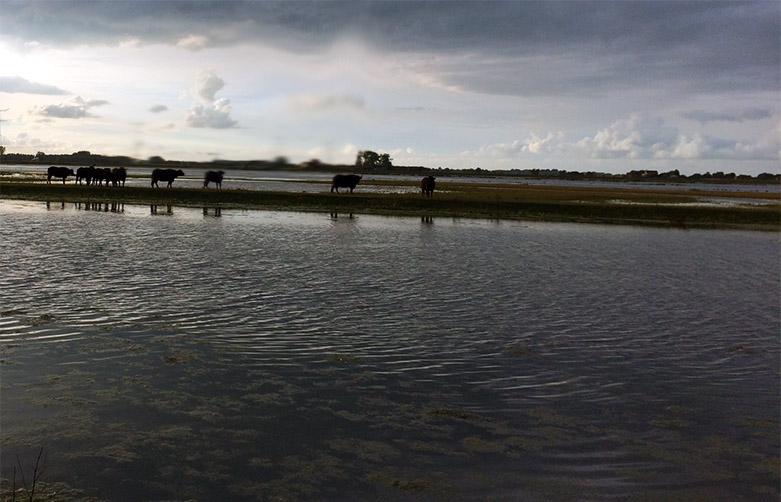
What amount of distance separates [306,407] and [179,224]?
76.0 feet

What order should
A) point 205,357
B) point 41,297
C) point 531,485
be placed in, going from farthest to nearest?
point 41,297
point 205,357
point 531,485

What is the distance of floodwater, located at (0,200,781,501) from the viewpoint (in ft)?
18.4

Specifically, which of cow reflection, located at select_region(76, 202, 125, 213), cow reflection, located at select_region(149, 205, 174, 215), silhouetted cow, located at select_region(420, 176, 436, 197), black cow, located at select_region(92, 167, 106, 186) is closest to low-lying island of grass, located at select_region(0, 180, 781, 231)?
cow reflection, located at select_region(76, 202, 125, 213)

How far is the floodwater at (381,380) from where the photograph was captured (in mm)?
5602

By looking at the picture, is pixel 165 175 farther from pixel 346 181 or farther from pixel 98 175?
pixel 346 181

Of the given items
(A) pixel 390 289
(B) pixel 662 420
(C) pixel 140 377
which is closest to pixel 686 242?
(A) pixel 390 289

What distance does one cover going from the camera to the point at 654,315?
12602 millimetres

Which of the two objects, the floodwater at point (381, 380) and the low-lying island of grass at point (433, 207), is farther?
the low-lying island of grass at point (433, 207)

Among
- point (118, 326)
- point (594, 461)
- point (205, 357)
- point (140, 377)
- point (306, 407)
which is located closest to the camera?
point (594, 461)

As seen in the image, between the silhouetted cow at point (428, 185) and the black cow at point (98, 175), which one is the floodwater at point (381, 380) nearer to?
the silhouetted cow at point (428, 185)

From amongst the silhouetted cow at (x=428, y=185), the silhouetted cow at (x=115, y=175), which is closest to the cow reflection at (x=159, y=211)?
the silhouetted cow at (x=115, y=175)

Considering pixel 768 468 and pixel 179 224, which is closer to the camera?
pixel 768 468

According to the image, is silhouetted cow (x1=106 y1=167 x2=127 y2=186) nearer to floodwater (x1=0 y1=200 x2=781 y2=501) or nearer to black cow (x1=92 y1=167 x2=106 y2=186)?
black cow (x1=92 y1=167 x2=106 y2=186)

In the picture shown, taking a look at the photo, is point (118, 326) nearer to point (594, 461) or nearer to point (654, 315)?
point (594, 461)
